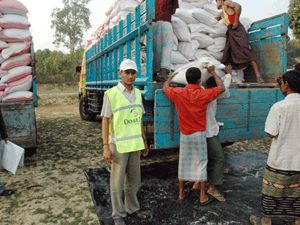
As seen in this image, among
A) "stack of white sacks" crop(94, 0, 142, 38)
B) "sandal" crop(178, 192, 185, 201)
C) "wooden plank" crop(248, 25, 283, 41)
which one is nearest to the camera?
"sandal" crop(178, 192, 185, 201)

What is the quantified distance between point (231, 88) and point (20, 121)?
278 cm

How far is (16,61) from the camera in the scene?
4027mm

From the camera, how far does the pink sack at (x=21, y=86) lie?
12.8ft

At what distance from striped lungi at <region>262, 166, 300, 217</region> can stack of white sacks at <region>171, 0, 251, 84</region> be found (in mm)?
1360

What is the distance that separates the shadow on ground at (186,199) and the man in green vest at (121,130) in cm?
33

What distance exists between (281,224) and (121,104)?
1.65 m

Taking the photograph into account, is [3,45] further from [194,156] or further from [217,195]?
[217,195]

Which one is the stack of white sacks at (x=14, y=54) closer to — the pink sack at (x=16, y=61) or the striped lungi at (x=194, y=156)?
the pink sack at (x=16, y=61)

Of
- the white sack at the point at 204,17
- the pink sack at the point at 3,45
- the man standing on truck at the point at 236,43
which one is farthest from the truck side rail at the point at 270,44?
the pink sack at the point at 3,45

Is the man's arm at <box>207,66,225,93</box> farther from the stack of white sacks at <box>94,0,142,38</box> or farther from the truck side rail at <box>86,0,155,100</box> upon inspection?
the stack of white sacks at <box>94,0,142,38</box>

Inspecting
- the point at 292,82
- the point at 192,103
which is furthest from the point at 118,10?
the point at 292,82

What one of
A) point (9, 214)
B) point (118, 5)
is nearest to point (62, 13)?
point (118, 5)

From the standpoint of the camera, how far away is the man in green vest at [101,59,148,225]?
7.95 feet

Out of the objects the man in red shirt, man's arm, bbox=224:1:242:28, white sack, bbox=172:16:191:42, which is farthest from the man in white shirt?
man's arm, bbox=224:1:242:28
